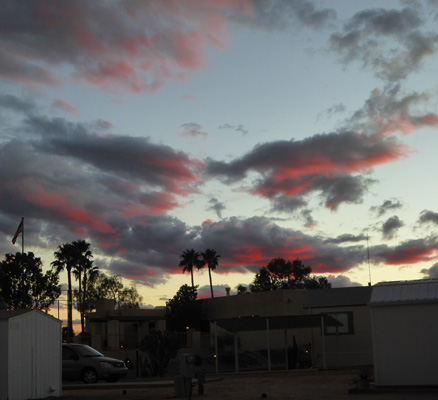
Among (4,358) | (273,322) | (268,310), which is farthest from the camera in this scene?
(268,310)

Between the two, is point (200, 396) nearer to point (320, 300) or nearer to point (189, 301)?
point (320, 300)

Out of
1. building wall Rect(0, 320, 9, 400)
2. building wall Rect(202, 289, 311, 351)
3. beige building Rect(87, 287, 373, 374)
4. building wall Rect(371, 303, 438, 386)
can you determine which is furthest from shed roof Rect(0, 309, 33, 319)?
building wall Rect(202, 289, 311, 351)

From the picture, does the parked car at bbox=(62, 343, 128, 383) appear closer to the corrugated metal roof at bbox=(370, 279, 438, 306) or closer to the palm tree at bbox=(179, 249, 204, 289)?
the corrugated metal roof at bbox=(370, 279, 438, 306)

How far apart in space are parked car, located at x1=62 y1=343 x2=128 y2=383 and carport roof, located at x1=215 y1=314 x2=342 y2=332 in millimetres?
8309

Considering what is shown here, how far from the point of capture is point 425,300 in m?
18.7

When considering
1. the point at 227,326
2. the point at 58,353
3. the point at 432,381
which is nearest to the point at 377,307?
the point at 432,381

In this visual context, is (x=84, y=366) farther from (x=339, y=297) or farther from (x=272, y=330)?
(x=272, y=330)

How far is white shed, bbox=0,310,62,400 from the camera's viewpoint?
17531 millimetres

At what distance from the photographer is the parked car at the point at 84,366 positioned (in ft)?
87.2

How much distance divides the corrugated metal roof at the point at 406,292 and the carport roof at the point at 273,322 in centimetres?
1392

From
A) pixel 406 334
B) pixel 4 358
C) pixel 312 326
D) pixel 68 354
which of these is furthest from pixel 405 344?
pixel 312 326

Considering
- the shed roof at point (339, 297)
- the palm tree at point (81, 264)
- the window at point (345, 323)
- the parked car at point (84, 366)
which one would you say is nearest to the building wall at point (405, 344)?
the parked car at point (84, 366)

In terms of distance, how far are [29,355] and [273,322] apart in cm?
1823

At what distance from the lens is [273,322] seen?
34.7 m
